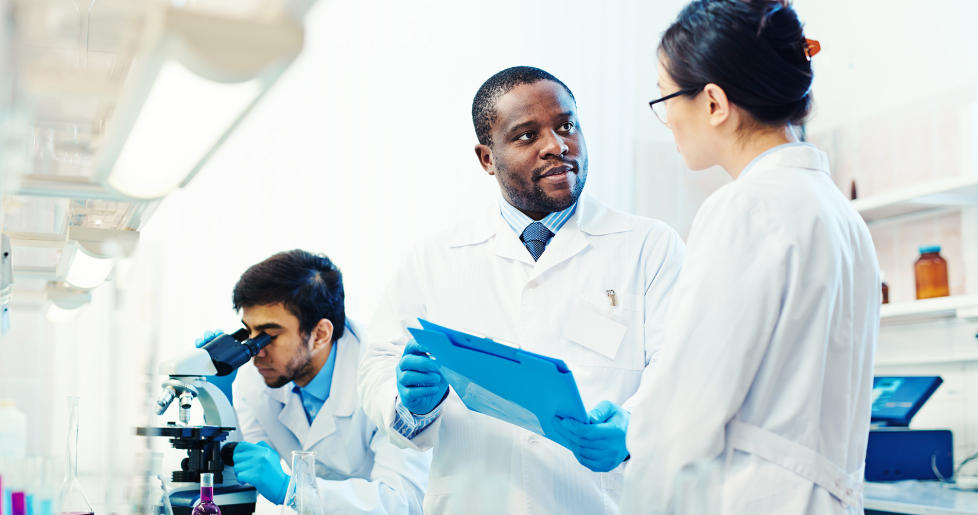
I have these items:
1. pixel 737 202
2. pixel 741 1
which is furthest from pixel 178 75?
pixel 741 1

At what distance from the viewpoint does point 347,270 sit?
3154 millimetres

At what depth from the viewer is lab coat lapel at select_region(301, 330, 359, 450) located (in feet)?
6.71

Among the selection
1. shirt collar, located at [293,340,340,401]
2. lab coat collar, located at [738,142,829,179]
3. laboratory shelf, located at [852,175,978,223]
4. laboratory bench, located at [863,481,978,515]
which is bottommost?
laboratory bench, located at [863,481,978,515]

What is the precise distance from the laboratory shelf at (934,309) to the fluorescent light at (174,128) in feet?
7.88

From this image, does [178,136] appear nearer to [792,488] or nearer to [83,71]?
[83,71]

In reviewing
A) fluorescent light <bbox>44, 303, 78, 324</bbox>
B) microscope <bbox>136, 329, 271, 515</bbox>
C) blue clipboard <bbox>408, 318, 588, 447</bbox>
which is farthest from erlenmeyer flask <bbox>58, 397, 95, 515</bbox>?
blue clipboard <bbox>408, 318, 588, 447</bbox>

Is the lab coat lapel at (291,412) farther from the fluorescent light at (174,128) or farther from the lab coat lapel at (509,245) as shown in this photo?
the fluorescent light at (174,128)

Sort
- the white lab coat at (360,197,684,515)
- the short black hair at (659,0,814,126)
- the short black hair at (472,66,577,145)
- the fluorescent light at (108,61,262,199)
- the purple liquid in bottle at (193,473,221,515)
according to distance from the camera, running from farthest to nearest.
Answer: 1. the short black hair at (472,66,577,145)
2. the white lab coat at (360,197,684,515)
3. the purple liquid in bottle at (193,473,221,515)
4. the short black hair at (659,0,814,126)
5. the fluorescent light at (108,61,262,199)

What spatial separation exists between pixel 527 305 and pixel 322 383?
754 millimetres

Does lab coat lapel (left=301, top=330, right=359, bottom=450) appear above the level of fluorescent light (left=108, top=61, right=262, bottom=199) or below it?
below

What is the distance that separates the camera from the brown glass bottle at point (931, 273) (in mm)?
2832

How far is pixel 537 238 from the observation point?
5.74ft

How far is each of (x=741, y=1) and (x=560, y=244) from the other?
0.65 m

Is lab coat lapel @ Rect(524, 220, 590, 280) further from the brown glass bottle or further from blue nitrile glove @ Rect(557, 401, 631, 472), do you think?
the brown glass bottle
